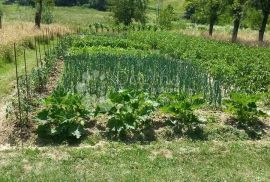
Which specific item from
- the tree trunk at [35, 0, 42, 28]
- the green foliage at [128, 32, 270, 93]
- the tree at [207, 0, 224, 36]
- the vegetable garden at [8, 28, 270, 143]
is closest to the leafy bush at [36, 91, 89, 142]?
the vegetable garden at [8, 28, 270, 143]

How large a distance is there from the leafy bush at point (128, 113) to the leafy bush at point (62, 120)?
1.98 ft

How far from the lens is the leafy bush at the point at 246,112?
904cm

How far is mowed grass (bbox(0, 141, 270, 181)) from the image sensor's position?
6.78 metres

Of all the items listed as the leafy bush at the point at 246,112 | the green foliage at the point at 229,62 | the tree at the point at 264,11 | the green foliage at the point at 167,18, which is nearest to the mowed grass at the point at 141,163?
the leafy bush at the point at 246,112

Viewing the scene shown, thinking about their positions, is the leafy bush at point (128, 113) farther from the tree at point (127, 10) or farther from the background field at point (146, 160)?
the tree at point (127, 10)

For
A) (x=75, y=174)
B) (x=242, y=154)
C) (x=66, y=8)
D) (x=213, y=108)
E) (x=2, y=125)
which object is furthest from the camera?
(x=66, y=8)

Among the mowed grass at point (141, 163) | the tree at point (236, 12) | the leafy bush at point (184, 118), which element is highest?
the tree at point (236, 12)

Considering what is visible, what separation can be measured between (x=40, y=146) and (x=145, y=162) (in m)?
2.08

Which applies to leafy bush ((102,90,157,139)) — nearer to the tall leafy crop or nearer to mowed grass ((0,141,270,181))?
mowed grass ((0,141,270,181))

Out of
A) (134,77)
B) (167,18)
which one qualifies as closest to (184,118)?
(134,77)

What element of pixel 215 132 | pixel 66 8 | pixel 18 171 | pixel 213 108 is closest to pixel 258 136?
pixel 215 132

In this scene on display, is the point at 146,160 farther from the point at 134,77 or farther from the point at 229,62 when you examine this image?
the point at 229,62

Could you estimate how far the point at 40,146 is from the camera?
A: 7.83 meters

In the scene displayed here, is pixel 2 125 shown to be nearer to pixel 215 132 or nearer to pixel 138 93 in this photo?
pixel 138 93
